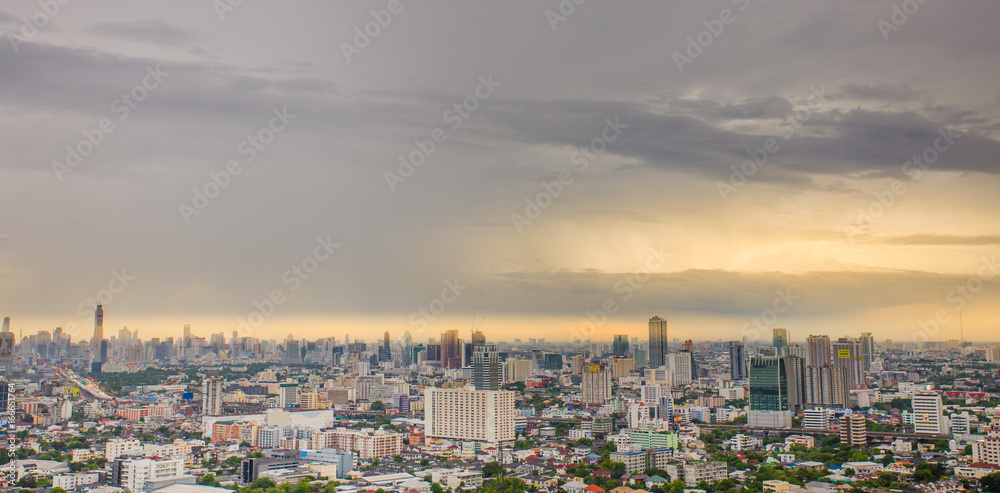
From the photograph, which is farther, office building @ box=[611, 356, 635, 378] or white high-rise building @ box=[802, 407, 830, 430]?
office building @ box=[611, 356, 635, 378]

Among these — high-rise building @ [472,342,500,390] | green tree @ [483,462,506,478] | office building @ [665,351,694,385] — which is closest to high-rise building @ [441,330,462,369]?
office building @ [665,351,694,385]

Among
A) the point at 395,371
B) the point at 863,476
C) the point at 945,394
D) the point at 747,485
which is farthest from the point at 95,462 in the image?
the point at 395,371

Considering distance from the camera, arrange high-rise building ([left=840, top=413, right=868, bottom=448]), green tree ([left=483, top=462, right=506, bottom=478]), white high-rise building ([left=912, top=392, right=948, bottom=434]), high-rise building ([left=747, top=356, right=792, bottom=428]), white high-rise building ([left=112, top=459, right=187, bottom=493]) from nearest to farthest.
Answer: white high-rise building ([left=112, top=459, right=187, bottom=493])
green tree ([left=483, top=462, right=506, bottom=478])
high-rise building ([left=840, top=413, right=868, bottom=448])
white high-rise building ([left=912, top=392, right=948, bottom=434])
high-rise building ([left=747, top=356, right=792, bottom=428])

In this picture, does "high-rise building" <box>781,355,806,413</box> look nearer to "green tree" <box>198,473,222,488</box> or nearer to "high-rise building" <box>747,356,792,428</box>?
"high-rise building" <box>747,356,792,428</box>

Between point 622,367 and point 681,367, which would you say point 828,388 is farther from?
point 622,367

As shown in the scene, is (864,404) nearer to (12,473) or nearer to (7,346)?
(12,473)

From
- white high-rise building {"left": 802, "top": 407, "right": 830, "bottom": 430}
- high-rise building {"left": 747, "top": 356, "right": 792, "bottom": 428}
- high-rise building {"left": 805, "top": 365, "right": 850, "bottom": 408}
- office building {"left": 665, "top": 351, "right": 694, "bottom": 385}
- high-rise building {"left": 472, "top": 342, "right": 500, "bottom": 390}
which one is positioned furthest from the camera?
office building {"left": 665, "top": 351, "right": 694, "bottom": 385}
